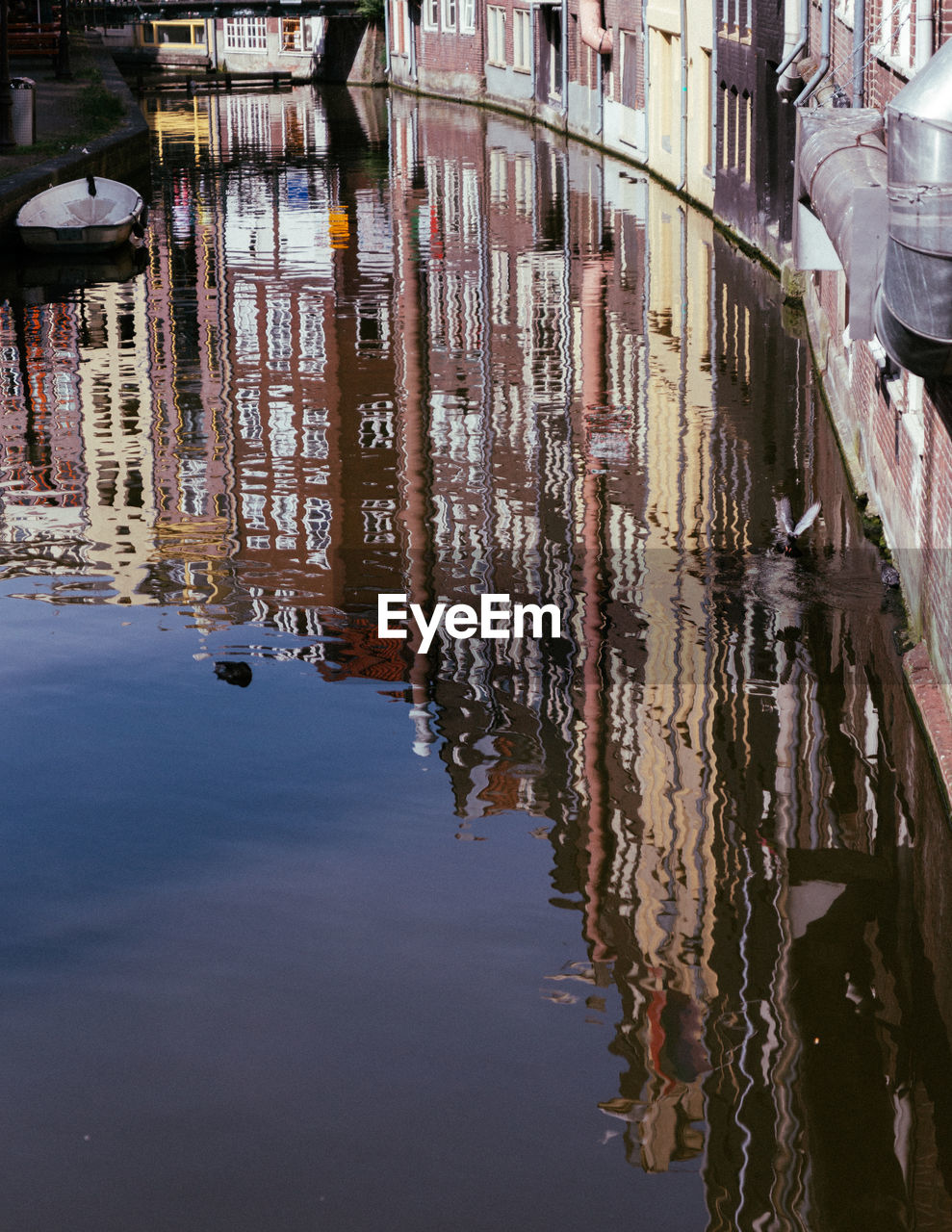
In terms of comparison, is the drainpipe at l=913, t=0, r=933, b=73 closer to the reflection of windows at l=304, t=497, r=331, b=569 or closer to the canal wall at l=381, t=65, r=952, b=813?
the canal wall at l=381, t=65, r=952, b=813

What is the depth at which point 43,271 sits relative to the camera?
24578mm

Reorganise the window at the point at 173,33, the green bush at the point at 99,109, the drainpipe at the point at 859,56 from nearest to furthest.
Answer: the drainpipe at the point at 859,56 < the green bush at the point at 99,109 < the window at the point at 173,33

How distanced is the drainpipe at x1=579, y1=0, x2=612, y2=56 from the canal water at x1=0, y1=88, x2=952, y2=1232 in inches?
964

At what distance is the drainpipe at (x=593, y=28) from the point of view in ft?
129

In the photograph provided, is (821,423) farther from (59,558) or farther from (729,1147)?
(729,1147)

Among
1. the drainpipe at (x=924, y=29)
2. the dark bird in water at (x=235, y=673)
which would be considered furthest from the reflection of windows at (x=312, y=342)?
the drainpipe at (x=924, y=29)

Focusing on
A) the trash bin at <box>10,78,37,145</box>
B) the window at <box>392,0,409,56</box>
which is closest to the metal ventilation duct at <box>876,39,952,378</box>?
the trash bin at <box>10,78,37,145</box>

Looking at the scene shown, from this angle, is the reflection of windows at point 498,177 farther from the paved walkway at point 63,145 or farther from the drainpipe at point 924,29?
the drainpipe at point 924,29

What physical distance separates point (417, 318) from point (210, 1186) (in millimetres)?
15404

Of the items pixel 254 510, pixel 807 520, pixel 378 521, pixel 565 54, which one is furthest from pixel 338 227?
pixel 807 520

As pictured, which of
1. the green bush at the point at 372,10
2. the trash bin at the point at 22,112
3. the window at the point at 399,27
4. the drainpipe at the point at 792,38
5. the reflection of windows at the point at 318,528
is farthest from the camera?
the green bush at the point at 372,10

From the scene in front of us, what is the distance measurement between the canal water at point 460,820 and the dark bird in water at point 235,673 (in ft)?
0.09

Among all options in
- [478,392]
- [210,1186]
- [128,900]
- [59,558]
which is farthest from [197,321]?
[210,1186]

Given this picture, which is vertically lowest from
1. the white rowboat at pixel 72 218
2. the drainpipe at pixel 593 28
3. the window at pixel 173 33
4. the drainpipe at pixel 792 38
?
the white rowboat at pixel 72 218
